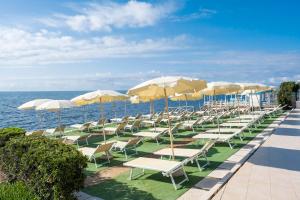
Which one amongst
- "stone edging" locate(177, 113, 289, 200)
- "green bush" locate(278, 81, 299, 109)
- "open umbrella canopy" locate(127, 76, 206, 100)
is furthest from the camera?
"green bush" locate(278, 81, 299, 109)

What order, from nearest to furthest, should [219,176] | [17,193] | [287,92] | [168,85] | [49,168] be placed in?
[49,168], [17,193], [219,176], [168,85], [287,92]

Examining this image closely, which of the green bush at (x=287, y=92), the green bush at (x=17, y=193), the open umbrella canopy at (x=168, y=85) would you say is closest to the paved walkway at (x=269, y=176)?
the open umbrella canopy at (x=168, y=85)

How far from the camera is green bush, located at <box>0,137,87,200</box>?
4969mm

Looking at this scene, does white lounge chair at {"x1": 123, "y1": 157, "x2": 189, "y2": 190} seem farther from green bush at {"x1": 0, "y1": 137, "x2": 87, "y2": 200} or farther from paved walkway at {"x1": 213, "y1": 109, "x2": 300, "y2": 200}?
green bush at {"x1": 0, "y1": 137, "x2": 87, "y2": 200}

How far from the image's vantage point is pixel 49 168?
5020 millimetres

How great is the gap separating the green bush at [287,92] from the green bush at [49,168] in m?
21.6

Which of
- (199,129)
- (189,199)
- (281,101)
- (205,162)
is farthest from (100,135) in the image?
(281,101)

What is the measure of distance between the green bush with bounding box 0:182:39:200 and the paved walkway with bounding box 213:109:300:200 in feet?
11.7

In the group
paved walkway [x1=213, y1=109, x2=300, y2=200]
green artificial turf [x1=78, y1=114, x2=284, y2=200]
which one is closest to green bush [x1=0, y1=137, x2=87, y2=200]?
green artificial turf [x1=78, y1=114, x2=284, y2=200]

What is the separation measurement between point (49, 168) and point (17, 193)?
112 centimetres

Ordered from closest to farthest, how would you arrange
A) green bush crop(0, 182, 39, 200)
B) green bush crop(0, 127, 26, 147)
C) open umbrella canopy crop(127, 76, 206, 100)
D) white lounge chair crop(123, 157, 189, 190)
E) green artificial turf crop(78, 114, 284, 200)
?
1. green bush crop(0, 182, 39, 200)
2. green artificial turf crop(78, 114, 284, 200)
3. white lounge chair crop(123, 157, 189, 190)
4. open umbrella canopy crop(127, 76, 206, 100)
5. green bush crop(0, 127, 26, 147)

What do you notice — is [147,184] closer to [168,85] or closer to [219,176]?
[219,176]

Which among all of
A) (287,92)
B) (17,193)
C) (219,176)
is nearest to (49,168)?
(17,193)

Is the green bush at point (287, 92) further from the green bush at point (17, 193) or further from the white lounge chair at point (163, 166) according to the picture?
the green bush at point (17, 193)
